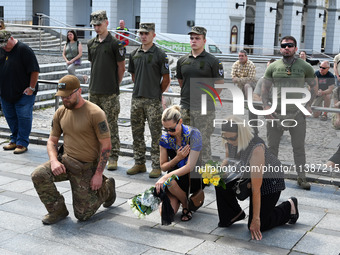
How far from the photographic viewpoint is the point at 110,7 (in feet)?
129

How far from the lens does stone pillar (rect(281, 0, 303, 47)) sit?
143 ft

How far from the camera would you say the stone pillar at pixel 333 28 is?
52.4 metres

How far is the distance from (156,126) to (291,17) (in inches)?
1506

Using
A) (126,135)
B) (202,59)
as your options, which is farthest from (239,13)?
(202,59)

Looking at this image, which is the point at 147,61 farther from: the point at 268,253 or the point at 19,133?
the point at 268,253

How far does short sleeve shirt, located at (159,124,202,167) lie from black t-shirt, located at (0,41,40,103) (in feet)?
12.4

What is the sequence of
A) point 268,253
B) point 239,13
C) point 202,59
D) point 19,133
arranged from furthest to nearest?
point 239,13, point 19,133, point 202,59, point 268,253

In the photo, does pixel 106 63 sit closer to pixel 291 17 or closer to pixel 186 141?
pixel 186 141

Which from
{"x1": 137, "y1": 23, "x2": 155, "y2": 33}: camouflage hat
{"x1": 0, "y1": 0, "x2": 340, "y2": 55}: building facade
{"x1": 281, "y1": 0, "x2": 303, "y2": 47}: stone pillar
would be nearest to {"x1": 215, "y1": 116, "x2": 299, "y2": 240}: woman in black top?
{"x1": 137, "y1": 23, "x2": 155, "y2": 33}: camouflage hat

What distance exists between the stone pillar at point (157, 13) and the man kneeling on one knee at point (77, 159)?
32114 millimetres

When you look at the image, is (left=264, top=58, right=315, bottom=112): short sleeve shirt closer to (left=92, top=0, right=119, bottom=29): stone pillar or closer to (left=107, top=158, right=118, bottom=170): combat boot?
(left=107, top=158, right=118, bottom=170): combat boot

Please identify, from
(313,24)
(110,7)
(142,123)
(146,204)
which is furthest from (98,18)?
(313,24)

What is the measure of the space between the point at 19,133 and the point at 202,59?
12.1ft

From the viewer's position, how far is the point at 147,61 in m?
7.78
